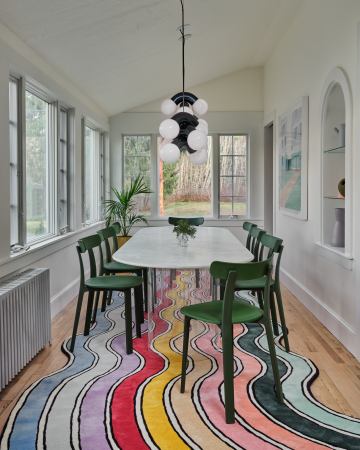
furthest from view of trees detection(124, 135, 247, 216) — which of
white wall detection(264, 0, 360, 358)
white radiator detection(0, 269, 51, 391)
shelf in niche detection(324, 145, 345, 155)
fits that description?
white radiator detection(0, 269, 51, 391)

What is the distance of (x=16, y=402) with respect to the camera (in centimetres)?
264

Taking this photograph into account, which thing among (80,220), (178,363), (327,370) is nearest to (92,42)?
(80,220)

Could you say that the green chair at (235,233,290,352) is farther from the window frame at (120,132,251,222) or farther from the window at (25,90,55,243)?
the window frame at (120,132,251,222)

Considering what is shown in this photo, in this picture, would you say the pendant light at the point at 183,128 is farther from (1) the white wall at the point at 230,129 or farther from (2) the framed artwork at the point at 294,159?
(1) the white wall at the point at 230,129

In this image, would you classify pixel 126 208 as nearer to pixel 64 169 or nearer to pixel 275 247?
pixel 64 169

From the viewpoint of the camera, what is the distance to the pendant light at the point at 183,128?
405 cm

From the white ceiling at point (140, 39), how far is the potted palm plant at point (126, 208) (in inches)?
46.5

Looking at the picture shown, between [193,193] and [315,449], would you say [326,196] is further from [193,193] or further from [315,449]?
[193,193]

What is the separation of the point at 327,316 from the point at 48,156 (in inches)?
117

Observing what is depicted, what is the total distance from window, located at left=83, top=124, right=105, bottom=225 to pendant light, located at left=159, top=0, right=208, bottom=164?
246 cm

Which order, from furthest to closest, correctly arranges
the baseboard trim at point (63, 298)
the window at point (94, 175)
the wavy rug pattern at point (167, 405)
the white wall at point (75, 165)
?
1. the window at point (94, 175)
2. the baseboard trim at point (63, 298)
3. the white wall at point (75, 165)
4. the wavy rug pattern at point (167, 405)

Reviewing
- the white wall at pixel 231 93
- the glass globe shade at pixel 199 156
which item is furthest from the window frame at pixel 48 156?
the white wall at pixel 231 93

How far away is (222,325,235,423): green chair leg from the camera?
2.42m

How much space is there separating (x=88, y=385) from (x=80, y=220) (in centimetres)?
303
